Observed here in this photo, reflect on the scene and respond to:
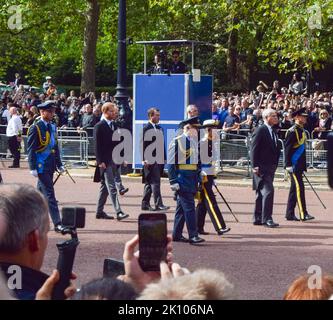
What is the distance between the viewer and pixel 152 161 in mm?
16375

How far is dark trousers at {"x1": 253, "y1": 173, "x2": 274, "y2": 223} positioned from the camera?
14.6 m

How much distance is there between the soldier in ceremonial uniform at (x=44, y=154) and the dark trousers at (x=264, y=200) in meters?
3.10

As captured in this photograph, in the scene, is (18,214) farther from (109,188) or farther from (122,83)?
(122,83)

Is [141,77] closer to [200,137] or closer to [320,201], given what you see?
Result: [320,201]

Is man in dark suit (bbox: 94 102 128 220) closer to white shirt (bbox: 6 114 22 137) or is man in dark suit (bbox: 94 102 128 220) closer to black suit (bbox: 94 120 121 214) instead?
black suit (bbox: 94 120 121 214)

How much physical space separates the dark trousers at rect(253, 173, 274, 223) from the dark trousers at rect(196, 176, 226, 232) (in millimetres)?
1177

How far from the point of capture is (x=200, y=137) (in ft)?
45.9

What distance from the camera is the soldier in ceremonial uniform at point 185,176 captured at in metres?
12.8

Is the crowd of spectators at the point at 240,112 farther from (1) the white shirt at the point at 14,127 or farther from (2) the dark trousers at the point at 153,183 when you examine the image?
(2) the dark trousers at the point at 153,183

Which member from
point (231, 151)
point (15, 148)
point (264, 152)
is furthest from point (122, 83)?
point (264, 152)

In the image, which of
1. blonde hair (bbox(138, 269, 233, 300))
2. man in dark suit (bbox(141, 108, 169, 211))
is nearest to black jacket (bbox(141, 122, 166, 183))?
man in dark suit (bbox(141, 108, 169, 211))

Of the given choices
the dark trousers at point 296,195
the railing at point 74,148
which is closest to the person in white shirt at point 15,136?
the railing at point 74,148

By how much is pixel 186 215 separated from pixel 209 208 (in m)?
1.00
